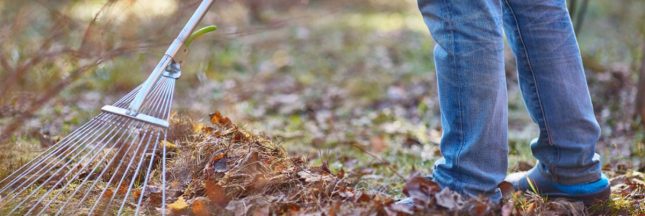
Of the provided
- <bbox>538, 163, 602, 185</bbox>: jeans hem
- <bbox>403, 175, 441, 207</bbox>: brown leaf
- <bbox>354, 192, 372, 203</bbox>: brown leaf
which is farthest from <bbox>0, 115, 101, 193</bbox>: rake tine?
<bbox>538, 163, 602, 185</bbox>: jeans hem

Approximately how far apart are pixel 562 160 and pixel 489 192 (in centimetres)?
34

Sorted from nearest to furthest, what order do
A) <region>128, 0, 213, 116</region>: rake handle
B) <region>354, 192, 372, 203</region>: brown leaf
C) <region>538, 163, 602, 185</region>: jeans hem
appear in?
<region>354, 192, 372, 203</region>: brown leaf, <region>128, 0, 213, 116</region>: rake handle, <region>538, 163, 602, 185</region>: jeans hem

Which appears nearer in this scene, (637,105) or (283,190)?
(283,190)

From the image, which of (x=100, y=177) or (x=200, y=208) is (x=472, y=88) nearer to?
(x=200, y=208)

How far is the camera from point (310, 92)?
4875mm

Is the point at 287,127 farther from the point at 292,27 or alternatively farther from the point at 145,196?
the point at 292,27

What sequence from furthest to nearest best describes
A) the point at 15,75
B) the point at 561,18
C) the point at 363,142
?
1. the point at 363,142
2. the point at 561,18
3. the point at 15,75

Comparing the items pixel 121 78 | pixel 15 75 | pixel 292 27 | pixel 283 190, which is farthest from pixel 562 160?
pixel 292 27

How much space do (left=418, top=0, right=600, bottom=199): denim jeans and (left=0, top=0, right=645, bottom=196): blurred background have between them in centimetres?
39

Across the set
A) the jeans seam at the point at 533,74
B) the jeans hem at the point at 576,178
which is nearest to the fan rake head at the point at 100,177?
the jeans seam at the point at 533,74

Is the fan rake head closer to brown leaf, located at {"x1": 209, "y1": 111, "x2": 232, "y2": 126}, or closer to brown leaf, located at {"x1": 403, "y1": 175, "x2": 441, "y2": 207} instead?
brown leaf, located at {"x1": 209, "y1": 111, "x2": 232, "y2": 126}

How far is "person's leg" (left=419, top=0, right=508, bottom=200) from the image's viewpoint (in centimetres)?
174

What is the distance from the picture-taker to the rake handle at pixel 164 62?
6.34ft

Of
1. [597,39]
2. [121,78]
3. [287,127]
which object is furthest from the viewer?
[597,39]
